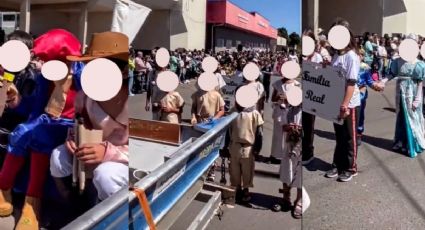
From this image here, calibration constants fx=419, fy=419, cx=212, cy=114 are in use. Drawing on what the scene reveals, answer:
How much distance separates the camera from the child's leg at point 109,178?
78 centimetres

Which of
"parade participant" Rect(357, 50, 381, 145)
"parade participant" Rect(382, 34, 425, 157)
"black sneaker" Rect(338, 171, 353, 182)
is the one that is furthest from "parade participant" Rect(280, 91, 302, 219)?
"parade participant" Rect(382, 34, 425, 157)

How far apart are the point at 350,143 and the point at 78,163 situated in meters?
1.37

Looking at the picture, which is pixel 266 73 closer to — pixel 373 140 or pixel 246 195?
pixel 246 195

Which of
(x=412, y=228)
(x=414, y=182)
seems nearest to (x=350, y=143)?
(x=414, y=182)

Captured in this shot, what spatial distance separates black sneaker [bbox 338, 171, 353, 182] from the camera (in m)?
1.90

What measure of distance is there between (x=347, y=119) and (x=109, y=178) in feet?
3.96

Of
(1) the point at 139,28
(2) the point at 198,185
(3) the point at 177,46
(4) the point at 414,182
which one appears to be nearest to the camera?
(1) the point at 139,28

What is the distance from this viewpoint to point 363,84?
5.65 feet

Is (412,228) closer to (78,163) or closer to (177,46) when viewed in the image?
(177,46)

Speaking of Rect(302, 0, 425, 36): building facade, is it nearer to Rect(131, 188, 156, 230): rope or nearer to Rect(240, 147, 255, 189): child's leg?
Rect(240, 147, 255, 189): child's leg

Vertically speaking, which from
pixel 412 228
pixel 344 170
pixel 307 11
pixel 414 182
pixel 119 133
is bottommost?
pixel 412 228

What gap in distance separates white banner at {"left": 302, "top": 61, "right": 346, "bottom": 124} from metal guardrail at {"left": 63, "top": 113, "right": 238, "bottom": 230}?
27cm

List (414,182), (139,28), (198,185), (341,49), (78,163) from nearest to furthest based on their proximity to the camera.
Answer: (78,163) → (139,28) → (341,49) → (198,185) → (414,182)

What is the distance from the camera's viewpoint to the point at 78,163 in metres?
0.74
